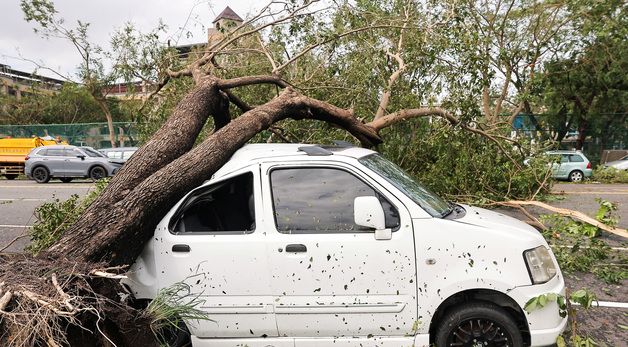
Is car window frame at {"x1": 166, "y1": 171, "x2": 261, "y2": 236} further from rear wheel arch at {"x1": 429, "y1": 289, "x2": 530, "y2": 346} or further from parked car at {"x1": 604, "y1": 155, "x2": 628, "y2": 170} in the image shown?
parked car at {"x1": 604, "y1": 155, "x2": 628, "y2": 170}

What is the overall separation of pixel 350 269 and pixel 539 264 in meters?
1.37

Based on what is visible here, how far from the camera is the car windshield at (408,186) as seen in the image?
3.39m

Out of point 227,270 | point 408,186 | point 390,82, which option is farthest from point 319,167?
point 390,82

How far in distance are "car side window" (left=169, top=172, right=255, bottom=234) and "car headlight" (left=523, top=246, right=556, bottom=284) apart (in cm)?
202

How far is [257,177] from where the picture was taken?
339 centimetres

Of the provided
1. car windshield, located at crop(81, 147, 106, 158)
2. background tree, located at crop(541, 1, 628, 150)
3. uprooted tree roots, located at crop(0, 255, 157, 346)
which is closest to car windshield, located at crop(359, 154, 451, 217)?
uprooted tree roots, located at crop(0, 255, 157, 346)

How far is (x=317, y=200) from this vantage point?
332cm

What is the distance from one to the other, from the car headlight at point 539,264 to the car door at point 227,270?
1.86 m

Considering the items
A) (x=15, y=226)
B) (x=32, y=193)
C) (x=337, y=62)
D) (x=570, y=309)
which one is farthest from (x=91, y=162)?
(x=570, y=309)

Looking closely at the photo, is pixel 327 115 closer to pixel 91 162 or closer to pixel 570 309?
pixel 570 309

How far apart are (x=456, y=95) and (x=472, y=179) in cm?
143

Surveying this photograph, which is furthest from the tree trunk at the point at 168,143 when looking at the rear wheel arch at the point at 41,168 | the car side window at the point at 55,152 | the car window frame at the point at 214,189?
the rear wheel arch at the point at 41,168

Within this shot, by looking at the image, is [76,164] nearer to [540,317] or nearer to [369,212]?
[369,212]

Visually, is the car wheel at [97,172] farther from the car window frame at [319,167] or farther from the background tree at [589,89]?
the background tree at [589,89]
